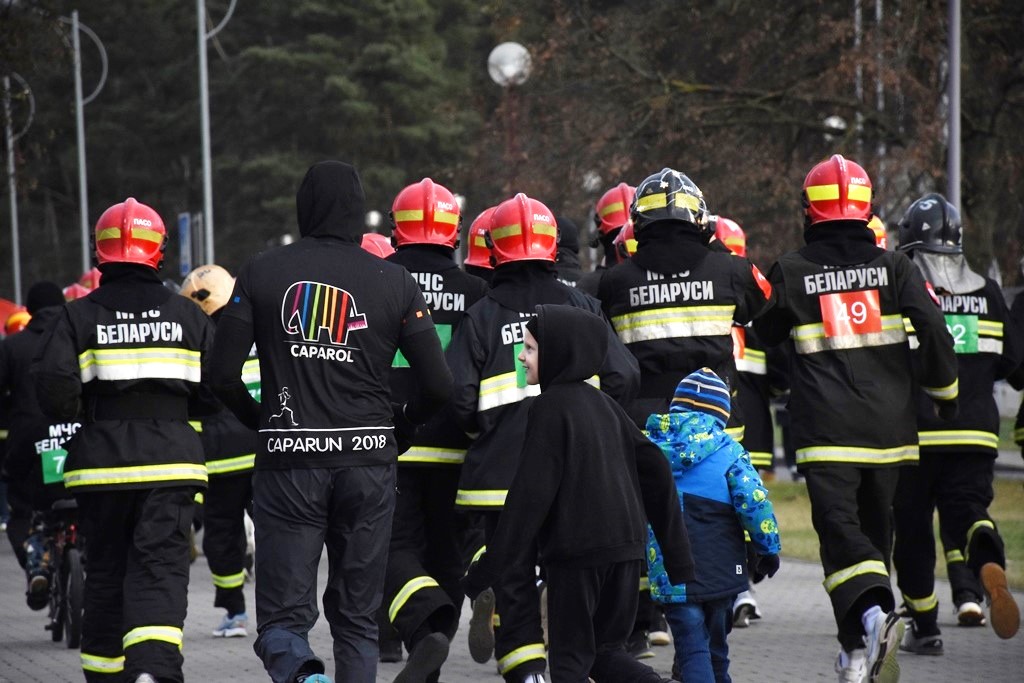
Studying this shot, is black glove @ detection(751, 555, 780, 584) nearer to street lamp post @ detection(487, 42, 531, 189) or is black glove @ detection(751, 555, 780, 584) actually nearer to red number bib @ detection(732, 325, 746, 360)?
red number bib @ detection(732, 325, 746, 360)

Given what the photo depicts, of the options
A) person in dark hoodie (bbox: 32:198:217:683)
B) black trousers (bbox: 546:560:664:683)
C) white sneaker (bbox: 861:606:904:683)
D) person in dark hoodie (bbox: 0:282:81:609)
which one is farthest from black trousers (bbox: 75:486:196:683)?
white sneaker (bbox: 861:606:904:683)

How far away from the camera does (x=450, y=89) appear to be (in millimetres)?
60250

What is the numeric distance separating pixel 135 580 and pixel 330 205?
1.95m

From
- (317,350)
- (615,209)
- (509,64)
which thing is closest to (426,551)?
(317,350)

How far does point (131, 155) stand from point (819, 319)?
61.4m

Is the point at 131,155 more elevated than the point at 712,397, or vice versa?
the point at 131,155

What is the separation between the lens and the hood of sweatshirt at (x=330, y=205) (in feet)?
23.2

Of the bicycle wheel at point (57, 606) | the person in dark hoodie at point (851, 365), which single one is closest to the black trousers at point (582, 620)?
the person in dark hoodie at point (851, 365)

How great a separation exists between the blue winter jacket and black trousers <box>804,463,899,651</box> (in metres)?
1.03

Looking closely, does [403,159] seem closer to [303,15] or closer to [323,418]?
[303,15]

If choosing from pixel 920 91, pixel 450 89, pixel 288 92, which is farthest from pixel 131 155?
pixel 920 91

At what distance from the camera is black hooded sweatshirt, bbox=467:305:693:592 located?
6.42m

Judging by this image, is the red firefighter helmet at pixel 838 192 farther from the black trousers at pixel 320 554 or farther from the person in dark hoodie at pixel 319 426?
the black trousers at pixel 320 554

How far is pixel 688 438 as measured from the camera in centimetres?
718
